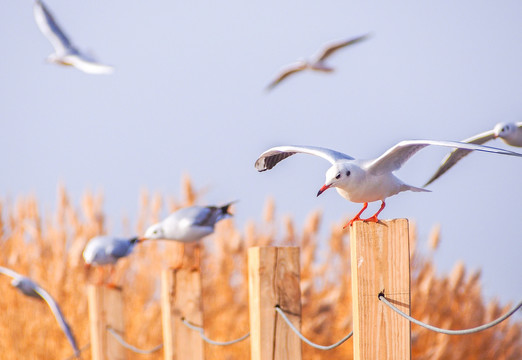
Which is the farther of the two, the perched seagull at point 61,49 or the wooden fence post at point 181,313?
the perched seagull at point 61,49

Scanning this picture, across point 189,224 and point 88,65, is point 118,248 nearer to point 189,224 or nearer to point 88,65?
point 189,224

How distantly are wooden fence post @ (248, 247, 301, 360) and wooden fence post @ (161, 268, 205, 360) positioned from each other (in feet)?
3.37

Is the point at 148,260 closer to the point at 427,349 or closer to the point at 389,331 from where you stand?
the point at 427,349

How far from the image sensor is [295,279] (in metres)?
3.17

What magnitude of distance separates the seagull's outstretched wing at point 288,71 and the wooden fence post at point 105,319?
293 cm

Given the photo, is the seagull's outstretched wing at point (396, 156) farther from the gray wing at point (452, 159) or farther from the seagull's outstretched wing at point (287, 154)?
the gray wing at point (452, 159)

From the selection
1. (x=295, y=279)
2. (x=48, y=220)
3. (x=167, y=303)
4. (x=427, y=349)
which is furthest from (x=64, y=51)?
(x=295, y=279)

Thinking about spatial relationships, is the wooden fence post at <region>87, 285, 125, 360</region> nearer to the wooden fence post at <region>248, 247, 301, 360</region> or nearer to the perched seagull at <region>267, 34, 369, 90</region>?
the wooden fence post at <region>248, 247, 301, 360</region>

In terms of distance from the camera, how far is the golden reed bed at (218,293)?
20.7ft

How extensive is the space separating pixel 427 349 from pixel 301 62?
256 centimetres

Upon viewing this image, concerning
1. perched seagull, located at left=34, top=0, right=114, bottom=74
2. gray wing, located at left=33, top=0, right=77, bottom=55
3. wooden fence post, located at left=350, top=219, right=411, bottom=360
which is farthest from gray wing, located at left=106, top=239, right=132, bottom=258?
wooden fence post, located at left=350, top=219, right=411, bottom=360

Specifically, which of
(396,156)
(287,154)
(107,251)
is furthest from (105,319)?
(396,156)

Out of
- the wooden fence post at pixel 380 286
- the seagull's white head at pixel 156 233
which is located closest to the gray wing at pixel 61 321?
the seagull's white head at pixel 156 233

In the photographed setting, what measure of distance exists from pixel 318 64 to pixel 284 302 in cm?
437
